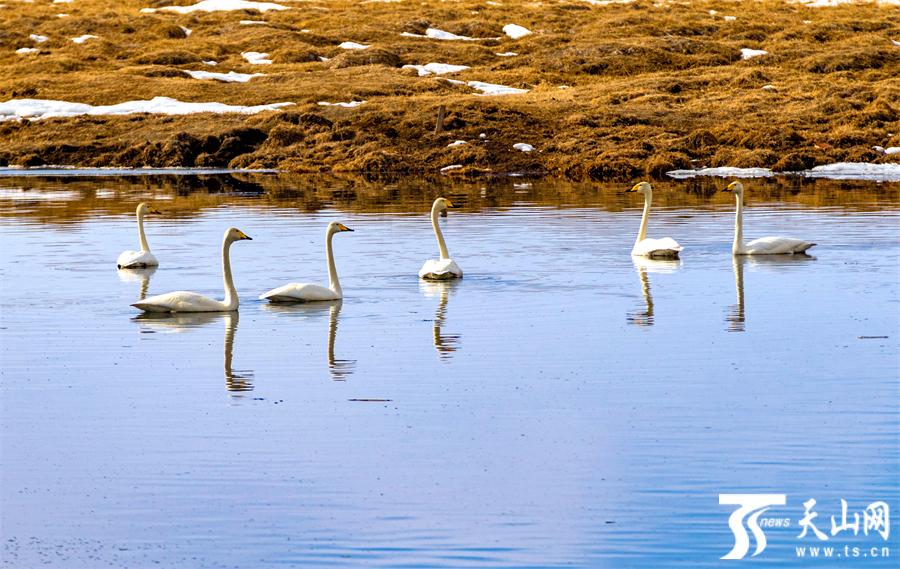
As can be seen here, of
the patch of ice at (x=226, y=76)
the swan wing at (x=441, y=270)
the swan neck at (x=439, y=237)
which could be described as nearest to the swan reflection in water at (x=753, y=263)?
the swan wing at (x=441, y=270)

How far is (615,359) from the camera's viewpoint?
13.1 m

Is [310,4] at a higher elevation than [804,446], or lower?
higher

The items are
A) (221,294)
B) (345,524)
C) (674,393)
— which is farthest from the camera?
(221,294)

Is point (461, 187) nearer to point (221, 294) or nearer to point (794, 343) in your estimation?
point (221, 294)

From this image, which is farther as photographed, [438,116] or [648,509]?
[438,116]

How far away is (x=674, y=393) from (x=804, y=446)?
75.0 inches

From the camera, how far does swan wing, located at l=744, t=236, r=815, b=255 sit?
21391 mm

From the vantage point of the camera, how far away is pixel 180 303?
16078 millimetres

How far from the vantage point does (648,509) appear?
842 cm

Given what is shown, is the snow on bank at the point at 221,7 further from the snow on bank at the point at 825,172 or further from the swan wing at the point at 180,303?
the swan wing at the point at 180,303

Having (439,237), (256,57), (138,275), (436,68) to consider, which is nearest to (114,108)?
(436,68)

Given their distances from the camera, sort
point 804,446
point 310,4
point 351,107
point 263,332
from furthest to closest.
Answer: point 310,4 < point 351,107 < point 263,332 < point 804,446

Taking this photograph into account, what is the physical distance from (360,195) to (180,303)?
22476mm

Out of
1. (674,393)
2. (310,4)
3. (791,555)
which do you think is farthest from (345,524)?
(310,4)
